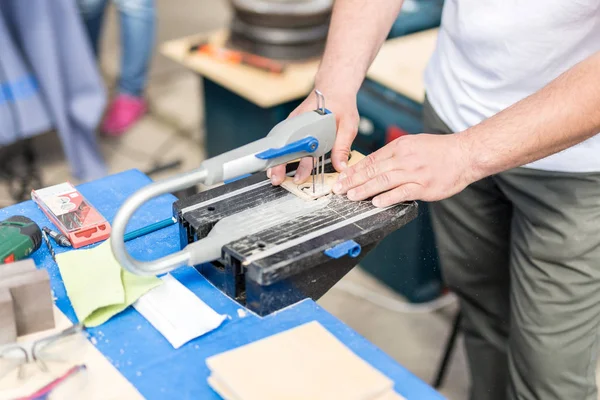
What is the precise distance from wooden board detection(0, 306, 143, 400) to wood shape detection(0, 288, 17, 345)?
46mm

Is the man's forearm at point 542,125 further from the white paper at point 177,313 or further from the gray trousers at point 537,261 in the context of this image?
the white paper at point 177,313

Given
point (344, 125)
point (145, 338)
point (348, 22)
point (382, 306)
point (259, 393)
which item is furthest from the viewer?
point (382, 306)

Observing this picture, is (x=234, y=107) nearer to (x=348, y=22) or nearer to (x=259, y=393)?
(x=348, y=22)

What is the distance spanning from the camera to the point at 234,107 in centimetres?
224

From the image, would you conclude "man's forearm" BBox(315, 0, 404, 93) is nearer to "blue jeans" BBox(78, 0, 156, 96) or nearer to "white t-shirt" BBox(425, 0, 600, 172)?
"white t-shirt" BBox(425, 0, 600, 172)

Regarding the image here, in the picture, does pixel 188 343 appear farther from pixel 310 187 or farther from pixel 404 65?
pixel 404 65

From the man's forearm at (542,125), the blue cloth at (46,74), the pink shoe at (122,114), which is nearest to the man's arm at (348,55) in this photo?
the man's forearm at (542,125)

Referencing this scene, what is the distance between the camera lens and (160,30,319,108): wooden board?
6.86 feet

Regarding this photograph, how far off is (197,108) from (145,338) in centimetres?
228

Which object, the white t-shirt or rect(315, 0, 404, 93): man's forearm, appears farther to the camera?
rect(315, 0, 404, 93): man's forearm

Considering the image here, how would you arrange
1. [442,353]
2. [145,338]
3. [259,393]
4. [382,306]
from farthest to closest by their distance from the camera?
[382,306]
[442,353]
[145,338]
[259,393]

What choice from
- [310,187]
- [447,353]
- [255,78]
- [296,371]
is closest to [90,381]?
[296,371]

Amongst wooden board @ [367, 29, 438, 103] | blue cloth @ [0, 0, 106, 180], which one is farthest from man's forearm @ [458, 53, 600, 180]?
blue cloth @ [0, 0, 106, 180]

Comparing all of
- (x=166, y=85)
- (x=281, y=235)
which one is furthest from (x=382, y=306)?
(x=166, y=85)
